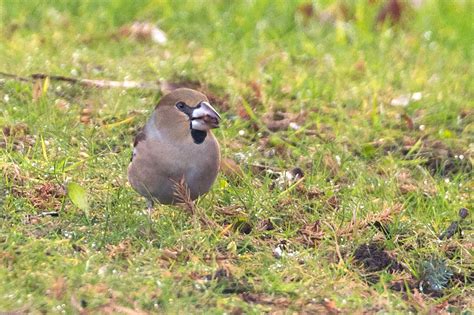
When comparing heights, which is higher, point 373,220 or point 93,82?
point 373,220

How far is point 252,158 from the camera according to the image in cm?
671

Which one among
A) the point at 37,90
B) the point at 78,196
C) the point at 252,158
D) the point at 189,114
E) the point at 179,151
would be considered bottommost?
the point at 252,158

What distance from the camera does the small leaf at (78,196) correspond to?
5543mm

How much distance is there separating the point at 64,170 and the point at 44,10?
10.4ft

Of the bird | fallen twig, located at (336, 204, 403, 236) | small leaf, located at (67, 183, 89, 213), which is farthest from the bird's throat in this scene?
fallen twig, located at (336, 204, 403, 236)

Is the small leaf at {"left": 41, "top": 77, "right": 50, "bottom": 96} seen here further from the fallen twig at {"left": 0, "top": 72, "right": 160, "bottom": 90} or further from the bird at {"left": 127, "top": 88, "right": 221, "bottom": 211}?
the bird at {"left": 127, "top": 88, "right": 221, "bottom": 211}

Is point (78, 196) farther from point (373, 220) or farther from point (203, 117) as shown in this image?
point (373, 220)

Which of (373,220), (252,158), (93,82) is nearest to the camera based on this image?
(373,220)

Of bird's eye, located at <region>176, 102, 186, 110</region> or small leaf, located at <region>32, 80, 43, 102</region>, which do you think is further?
small leaf, located at <region>32, 80, 43, 102</region>

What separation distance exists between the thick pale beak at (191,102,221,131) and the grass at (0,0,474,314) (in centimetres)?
47

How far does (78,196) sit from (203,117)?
732 mm

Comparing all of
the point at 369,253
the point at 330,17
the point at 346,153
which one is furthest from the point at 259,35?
the point at 369,253

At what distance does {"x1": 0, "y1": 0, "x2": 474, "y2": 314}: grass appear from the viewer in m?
4.97

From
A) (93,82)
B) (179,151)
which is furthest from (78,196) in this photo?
(93,82)
